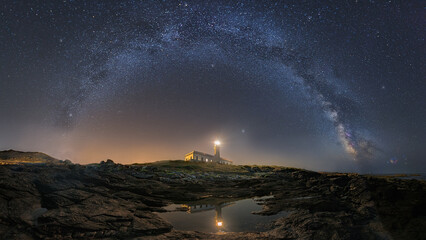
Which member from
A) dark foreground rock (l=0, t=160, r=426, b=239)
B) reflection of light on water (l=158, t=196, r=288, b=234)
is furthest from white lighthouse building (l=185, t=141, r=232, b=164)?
dark foreground rock (l=0, t=160, r=426, b=239)

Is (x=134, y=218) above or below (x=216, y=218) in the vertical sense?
above

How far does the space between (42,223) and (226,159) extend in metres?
73.0

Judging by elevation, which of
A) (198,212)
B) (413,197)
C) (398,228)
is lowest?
(198,212)

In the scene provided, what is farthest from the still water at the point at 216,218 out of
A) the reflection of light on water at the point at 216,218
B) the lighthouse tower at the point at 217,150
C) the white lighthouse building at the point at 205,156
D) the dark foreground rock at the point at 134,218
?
the lighthouse tower at the point at 217,150

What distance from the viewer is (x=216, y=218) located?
26.0 ft

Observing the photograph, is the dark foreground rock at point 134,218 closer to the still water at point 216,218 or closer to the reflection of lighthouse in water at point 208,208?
the still water at point 216,218

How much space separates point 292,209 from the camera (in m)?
8.84

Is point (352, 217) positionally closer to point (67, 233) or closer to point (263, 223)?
point (263, 223)

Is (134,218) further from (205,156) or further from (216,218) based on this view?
(205,156)

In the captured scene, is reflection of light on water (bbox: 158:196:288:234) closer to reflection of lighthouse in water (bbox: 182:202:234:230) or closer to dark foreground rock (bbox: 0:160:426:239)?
reflection of lighthouse in water (bbox: 182:202:234:230)

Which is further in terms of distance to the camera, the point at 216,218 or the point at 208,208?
the point at 208,208

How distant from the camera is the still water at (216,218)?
6.70 m

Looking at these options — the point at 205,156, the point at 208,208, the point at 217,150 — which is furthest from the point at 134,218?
the point at 217,150

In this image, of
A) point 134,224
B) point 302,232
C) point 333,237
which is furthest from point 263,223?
point 134,224
